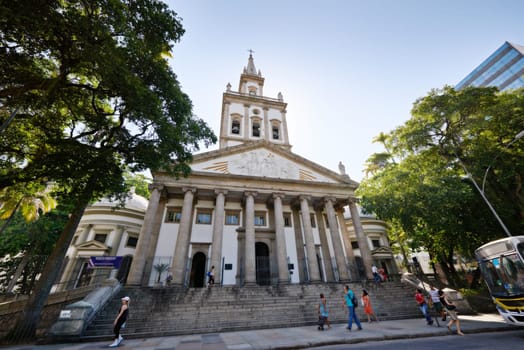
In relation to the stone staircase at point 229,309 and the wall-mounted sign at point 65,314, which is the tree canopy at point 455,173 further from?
the wall-mounted sign at point 65,314

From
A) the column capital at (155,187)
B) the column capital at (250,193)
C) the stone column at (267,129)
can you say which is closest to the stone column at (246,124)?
the stone column at (267,129)

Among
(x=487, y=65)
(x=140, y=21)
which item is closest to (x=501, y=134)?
(x=140, y=21)

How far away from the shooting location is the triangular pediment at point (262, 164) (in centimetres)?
1720

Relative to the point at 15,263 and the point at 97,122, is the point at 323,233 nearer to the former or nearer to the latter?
the point at 97,122

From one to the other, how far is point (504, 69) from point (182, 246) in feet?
223

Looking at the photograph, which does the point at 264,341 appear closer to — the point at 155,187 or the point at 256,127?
the point at 155,187

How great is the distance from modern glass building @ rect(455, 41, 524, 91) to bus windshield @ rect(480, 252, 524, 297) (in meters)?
47.9

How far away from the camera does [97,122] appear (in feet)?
30.8

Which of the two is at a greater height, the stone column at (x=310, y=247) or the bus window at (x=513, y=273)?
the stone column at (x=310, y=247)

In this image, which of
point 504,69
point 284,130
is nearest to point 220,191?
point 284,130

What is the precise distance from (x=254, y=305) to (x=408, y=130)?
16.8m

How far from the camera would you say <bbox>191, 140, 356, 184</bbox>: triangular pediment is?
17.2 m

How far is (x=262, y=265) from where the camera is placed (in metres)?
17.2

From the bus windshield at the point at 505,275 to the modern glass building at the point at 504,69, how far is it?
47.9m
